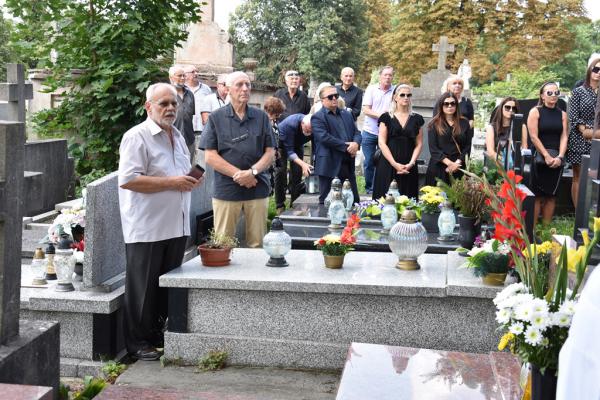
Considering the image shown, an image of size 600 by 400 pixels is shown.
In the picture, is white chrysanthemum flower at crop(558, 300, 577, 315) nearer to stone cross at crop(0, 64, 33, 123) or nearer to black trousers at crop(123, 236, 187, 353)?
black trousers at crop(123, 236, 187, 353)

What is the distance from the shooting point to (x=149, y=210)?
5695 millimetres

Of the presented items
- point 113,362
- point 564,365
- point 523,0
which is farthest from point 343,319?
point 523,0

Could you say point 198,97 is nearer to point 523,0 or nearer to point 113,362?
point 113,362

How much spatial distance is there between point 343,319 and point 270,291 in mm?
512

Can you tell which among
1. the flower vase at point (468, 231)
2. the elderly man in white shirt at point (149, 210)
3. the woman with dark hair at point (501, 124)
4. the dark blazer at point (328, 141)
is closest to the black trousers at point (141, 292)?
the elderly man in white shirt at point (149, 210)

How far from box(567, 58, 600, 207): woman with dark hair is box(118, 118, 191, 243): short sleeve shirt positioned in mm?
5202

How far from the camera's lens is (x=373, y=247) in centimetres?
707

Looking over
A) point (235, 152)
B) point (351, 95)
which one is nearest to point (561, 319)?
point (235, 152)

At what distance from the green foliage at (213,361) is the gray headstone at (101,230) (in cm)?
98

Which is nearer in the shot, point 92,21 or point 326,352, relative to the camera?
point 326,352

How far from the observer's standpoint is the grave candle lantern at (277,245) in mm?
5906

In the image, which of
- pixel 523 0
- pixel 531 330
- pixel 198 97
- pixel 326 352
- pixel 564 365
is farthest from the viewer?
pixel 523 0

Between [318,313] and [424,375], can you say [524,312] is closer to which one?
[424,375]

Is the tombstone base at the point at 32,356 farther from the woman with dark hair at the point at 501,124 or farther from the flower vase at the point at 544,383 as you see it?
the woman with dark hair at the point at 501,124
